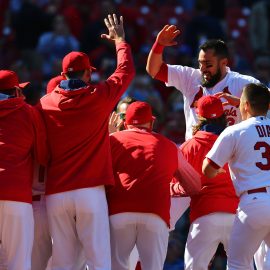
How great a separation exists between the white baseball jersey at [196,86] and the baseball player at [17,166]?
6.14ft

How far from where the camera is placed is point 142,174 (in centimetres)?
882

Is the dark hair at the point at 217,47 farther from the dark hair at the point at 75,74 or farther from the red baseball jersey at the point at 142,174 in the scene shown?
the dark hair at the point at 75,74

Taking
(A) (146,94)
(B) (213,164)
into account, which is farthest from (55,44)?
(B) (213,164)

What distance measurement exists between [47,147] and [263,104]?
6.22ft

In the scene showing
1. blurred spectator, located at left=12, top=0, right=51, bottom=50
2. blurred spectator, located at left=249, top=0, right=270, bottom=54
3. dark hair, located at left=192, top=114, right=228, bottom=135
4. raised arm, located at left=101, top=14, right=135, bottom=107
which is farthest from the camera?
blurred spectator, located at left=249, top=0, right=270, bottom=54

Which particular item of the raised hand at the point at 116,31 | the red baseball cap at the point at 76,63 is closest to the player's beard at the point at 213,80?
the raised hand at the point at 116,31

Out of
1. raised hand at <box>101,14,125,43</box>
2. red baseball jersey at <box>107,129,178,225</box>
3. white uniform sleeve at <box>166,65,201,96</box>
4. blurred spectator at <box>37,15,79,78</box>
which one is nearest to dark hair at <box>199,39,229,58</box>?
white uniform sleeve at <box>166,65,201,96</box>

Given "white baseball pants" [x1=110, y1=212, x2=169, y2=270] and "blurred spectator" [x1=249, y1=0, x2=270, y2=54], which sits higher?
"blurred spectator" [x1=249, y1=0, x2=270, y2=54]

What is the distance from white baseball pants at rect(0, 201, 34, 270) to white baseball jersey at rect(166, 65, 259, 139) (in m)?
2.15

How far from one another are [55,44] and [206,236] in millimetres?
7496

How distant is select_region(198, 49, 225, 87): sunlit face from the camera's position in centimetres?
989

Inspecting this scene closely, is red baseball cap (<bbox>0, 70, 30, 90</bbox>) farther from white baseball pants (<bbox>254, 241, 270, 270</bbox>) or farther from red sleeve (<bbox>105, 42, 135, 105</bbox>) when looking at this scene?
white baseball pants (<bbox>254, 241, 270, 270</bbox>)

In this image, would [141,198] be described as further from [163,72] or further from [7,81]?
[163,72]

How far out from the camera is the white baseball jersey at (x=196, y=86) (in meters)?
9.89
